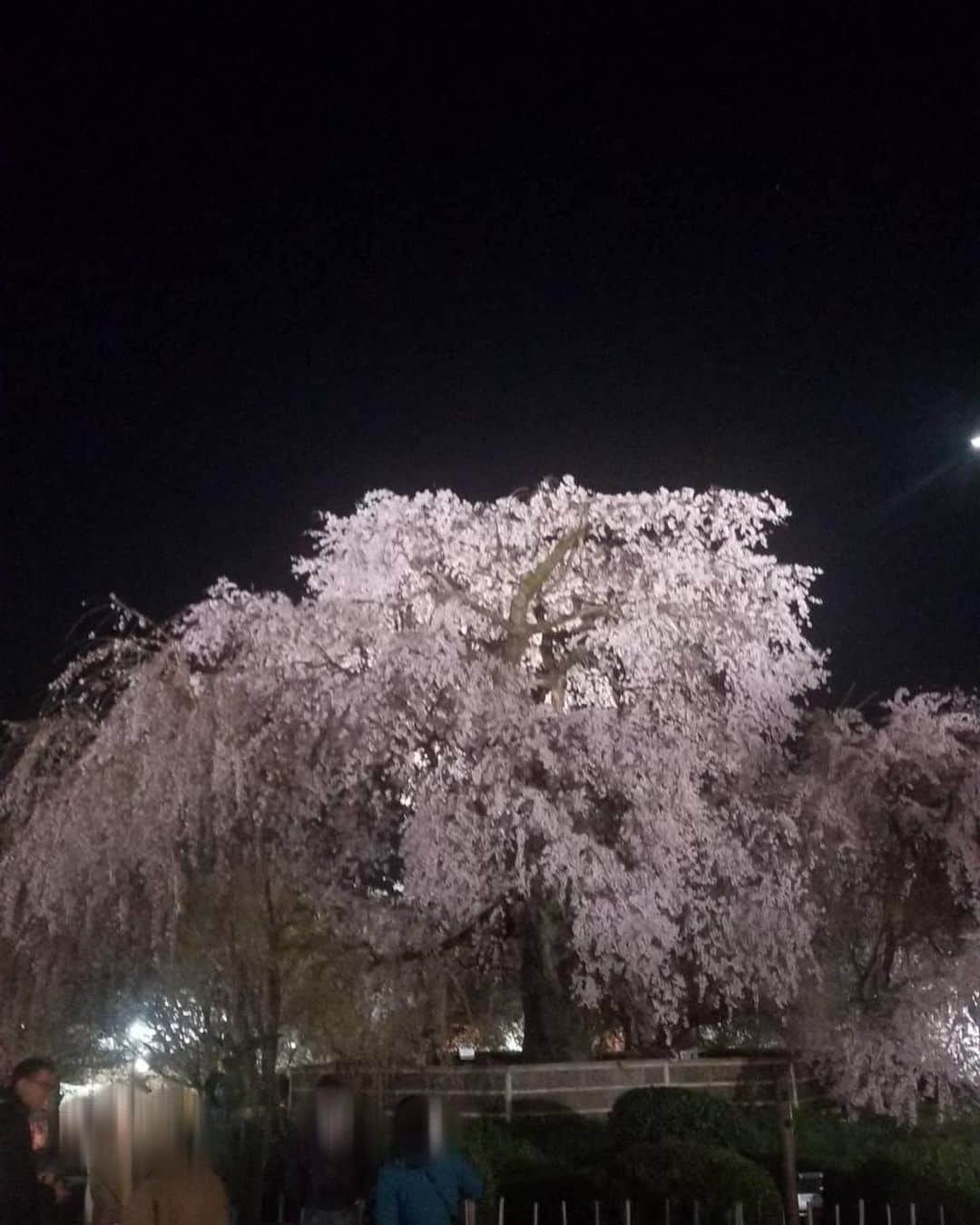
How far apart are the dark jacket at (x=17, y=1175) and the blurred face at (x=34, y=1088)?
1.23 feet

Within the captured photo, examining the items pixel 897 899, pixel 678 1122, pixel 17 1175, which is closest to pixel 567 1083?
pixel 678 1122

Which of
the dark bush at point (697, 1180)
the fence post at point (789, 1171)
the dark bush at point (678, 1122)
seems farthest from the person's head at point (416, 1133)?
the dark bush at point (678, 1122)

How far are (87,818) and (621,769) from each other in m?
6.26

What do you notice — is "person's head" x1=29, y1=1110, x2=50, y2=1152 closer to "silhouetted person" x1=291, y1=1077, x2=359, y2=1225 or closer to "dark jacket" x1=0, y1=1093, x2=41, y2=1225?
"dark jacket" x1=0, y1=1093, x2=41, y2=1225

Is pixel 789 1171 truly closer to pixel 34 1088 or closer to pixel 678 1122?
pixel 678 1122

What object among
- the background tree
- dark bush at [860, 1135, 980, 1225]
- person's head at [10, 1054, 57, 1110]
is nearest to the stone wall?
the background tree

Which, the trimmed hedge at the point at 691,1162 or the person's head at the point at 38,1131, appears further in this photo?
the trimmed hedge at the point at 691,1162

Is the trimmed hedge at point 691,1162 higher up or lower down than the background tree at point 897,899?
lower down

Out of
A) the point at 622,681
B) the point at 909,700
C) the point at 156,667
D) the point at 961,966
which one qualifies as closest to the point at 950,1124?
the point at 961,966

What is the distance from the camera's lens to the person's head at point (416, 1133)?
21.4 ft

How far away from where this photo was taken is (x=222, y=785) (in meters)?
12.9

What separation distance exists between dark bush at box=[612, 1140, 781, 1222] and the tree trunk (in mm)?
6027

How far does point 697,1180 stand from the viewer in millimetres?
10906

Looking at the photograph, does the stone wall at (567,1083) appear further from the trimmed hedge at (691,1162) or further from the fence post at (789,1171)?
the fence post at (789,1171)
